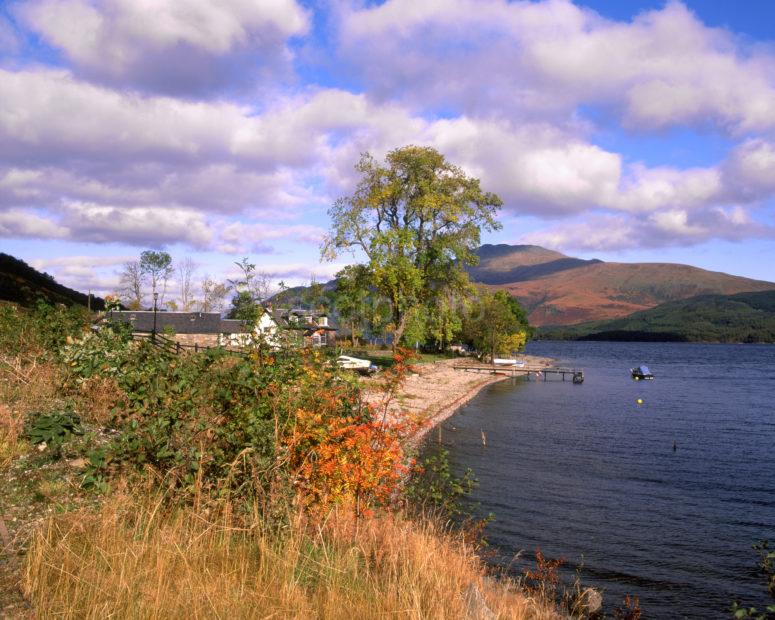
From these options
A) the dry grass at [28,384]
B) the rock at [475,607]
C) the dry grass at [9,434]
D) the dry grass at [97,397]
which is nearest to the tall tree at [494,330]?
the dry grass at [28,384]

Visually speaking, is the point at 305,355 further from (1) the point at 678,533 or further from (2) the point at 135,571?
(1) the point at 678,533

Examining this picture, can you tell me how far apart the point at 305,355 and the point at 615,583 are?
10417 millimetres

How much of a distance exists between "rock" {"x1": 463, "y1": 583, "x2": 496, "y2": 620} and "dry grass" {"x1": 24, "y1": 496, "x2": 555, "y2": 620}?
7cm

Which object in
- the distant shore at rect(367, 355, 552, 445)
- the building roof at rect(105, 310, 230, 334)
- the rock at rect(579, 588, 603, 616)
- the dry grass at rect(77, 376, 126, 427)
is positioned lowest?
the rock at rect(579, 588, 603, 616)

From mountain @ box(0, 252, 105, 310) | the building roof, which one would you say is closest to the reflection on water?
the building roof

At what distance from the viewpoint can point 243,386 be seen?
7090 mm

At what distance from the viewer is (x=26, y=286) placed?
5869cm

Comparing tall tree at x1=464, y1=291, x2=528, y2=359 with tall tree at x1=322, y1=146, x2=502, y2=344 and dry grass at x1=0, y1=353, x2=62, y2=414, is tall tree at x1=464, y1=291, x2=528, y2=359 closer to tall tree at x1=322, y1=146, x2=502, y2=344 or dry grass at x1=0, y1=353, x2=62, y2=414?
tall tree at x1=322, y1=146, x2=502, y2=344

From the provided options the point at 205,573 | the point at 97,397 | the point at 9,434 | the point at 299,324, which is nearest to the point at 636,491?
the point at 299,324

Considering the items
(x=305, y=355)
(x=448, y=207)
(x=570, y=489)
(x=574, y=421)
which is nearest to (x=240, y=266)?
(x=305, y=355)

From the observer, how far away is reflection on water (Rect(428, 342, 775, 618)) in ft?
48.3

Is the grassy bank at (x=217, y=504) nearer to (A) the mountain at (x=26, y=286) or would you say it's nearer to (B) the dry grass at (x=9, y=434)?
(B) the dry grass at (x=9, y=434)

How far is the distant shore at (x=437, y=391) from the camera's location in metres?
34.4

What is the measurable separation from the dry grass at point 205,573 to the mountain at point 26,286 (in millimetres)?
47114
